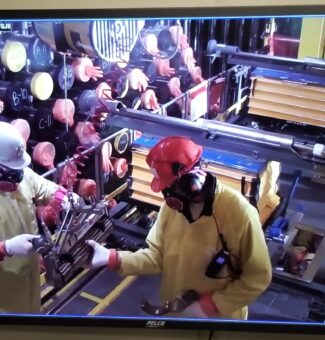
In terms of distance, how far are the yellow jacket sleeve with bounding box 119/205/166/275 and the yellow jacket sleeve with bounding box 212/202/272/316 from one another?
17cm

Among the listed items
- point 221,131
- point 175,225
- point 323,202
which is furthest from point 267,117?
point 175,225

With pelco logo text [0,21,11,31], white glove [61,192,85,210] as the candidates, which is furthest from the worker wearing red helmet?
pelco logo text [0,21,11,31]

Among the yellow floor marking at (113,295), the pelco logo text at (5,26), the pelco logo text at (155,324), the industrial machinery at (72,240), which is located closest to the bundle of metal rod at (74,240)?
the industrial machinery at (72,240)

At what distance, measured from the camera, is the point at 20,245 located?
1430 mm

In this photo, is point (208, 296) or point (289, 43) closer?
point (289, 43)

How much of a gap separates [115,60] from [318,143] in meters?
0.53

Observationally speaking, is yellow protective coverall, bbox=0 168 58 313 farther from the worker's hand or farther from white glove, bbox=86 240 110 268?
the worker's hand

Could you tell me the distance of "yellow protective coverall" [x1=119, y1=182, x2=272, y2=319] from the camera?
4.47 feet

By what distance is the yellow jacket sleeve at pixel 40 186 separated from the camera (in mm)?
1388

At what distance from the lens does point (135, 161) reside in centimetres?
139

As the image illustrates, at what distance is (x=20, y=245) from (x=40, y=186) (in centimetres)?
17

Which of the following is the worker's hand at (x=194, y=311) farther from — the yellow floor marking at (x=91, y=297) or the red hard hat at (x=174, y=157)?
the red hard hat at (x=174, y=157)

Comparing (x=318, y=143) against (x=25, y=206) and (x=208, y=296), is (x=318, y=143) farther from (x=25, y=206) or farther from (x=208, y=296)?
(x=25, y=206)

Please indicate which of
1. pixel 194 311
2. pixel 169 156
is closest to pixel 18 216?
pixel 169 156
